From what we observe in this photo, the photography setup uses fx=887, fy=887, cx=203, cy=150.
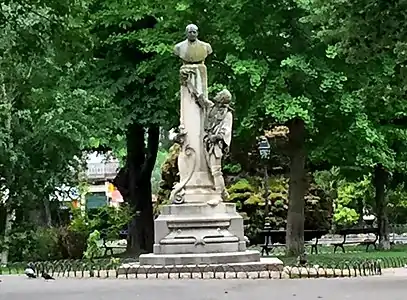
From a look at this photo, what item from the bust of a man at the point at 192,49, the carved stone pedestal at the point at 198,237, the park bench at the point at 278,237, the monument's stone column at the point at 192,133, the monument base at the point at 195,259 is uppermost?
the bust of a man at the point at 192,49

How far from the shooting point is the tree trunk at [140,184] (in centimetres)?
2948

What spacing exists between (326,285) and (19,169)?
14.3 metres

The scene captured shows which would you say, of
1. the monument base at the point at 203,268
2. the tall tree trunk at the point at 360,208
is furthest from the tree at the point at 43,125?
the tall tree trunk at the point at 360,208

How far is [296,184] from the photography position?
25.3 meters

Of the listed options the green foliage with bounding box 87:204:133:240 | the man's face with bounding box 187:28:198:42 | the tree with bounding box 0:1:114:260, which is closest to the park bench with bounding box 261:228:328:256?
the green foliage with bounding box 87:204:133:240

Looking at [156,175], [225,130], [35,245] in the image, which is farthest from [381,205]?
[156,175]

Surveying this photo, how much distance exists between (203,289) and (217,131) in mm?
6215

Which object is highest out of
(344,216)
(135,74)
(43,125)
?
(135,74)

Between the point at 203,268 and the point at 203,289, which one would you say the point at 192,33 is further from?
the point at 203,289

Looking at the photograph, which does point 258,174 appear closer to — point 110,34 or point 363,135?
point 110,34

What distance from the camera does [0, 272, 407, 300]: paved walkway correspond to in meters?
11.4

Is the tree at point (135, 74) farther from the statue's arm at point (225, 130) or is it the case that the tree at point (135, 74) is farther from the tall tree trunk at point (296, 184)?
the statue's arm at point (225, 130)

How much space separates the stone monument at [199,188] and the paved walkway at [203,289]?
2.55 metres

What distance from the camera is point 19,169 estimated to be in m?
25.3
